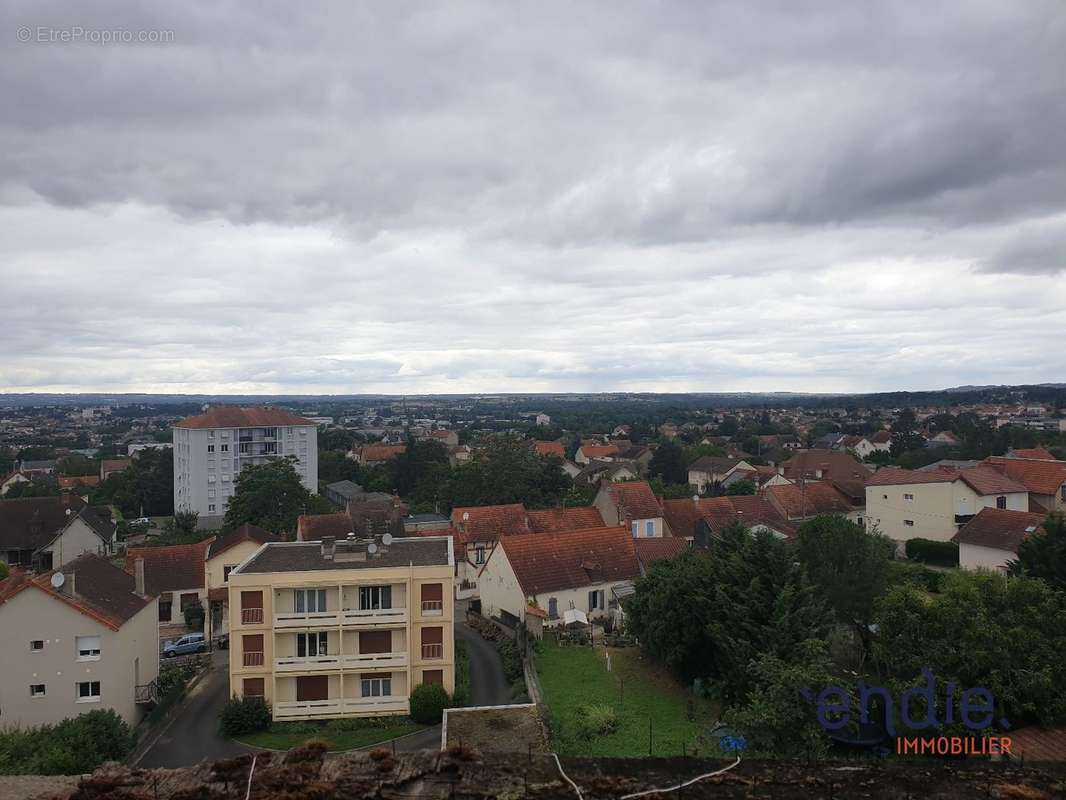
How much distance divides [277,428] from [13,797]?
76.4 meters

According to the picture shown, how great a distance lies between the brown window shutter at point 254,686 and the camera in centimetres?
2578

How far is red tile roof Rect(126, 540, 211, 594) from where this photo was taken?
37.7 m

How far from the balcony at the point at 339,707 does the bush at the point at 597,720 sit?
697 cm

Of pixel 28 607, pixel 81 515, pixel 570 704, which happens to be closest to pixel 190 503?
pixel 81 515

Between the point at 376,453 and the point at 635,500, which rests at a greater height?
the point at 635,500

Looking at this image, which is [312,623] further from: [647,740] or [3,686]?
[647,740]

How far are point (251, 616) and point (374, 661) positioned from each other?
454 centimetres

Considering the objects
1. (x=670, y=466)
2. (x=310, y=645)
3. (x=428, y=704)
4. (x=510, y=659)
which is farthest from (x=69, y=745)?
(x=670, y=466)

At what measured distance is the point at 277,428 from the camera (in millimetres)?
81500

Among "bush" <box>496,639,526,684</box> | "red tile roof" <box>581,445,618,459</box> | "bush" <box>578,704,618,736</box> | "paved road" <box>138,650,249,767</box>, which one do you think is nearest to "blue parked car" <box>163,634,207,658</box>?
"paved road" <box>138,650,249,767</box>

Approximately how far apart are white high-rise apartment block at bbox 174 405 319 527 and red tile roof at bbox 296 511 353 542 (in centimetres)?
3189

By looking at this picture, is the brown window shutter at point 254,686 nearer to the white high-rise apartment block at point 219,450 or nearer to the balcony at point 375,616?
the balcony at point 375,616

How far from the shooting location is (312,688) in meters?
26.3

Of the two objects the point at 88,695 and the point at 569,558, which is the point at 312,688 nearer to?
the point at 88,695
